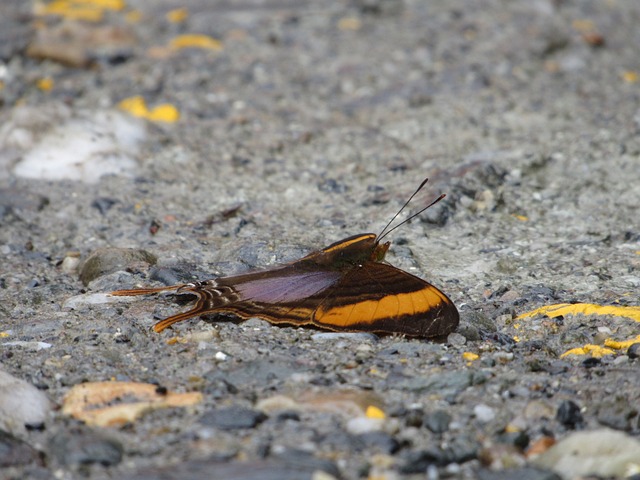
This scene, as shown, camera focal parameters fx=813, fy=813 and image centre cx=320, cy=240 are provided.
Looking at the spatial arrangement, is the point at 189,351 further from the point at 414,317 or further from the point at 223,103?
the point at 223,103

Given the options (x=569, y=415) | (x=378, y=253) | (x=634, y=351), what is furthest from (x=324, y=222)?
(x=569, y=415)

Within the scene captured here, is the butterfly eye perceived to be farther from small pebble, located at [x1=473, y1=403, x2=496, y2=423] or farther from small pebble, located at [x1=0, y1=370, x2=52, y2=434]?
small pebble, located at [x1=0, y1=370, x2=52, y2=434]

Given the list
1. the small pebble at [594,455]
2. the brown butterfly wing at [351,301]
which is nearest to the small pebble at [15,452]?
the brown butterfly wing at [351,301]

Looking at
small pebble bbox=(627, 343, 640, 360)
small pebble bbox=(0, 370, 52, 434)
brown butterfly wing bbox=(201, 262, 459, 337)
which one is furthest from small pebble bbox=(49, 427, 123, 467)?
small pebble bbox=(627, 343, 640, 360)

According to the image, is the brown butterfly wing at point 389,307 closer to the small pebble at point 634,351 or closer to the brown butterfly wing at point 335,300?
the brown butterfly wing at point 335,300

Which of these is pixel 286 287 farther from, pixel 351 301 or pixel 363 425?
pixel 363 425

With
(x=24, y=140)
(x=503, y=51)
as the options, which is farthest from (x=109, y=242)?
(x=503, y=51)

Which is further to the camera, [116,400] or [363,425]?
[116,400]
